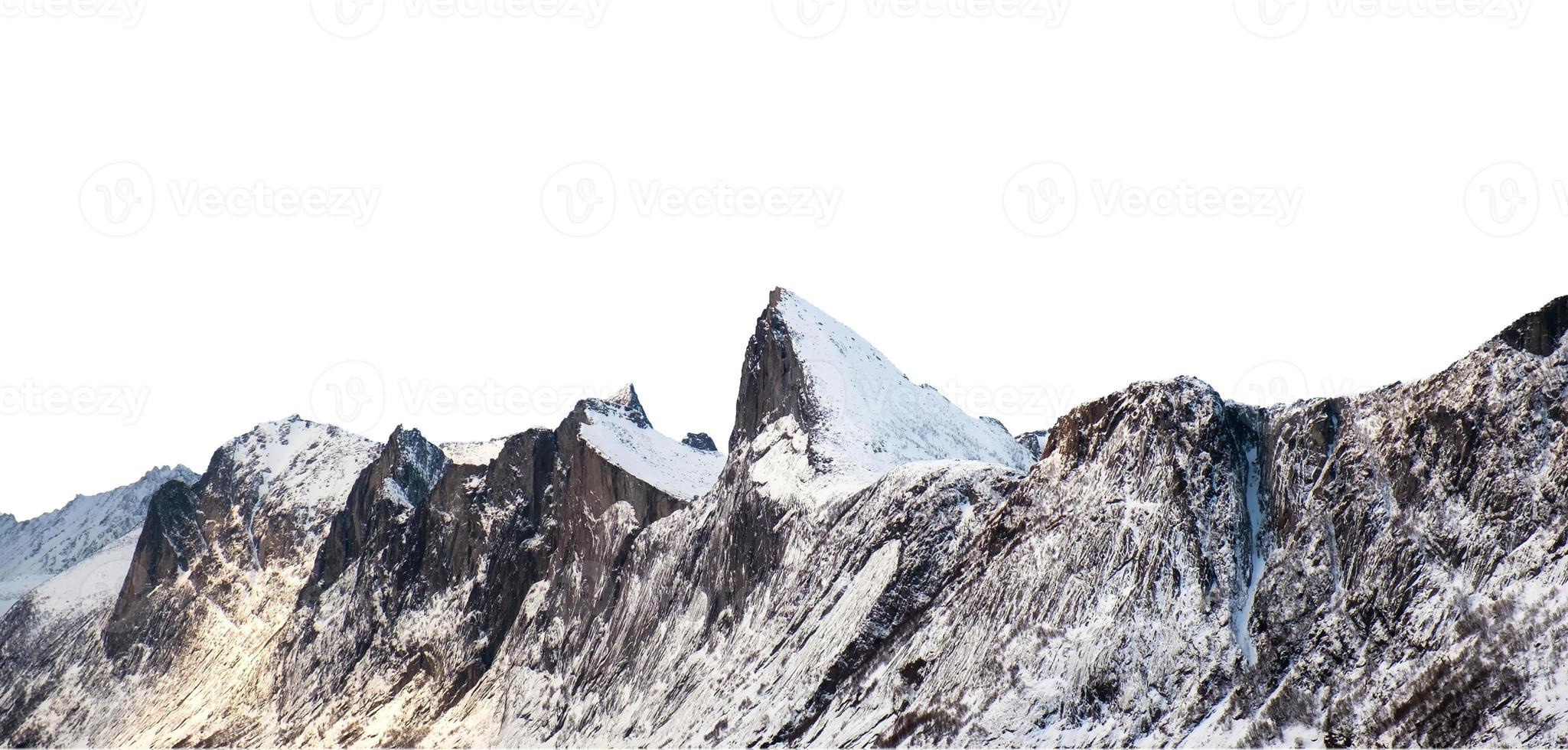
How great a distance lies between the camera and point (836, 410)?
160125 mm

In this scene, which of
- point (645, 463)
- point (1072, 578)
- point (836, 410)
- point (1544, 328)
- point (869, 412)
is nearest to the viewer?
point (1544, 328)

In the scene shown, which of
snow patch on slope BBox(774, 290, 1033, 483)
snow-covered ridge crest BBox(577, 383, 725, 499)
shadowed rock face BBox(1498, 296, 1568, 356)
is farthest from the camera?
snow-covered ridge crest BBox(577, 383, 725, 499)

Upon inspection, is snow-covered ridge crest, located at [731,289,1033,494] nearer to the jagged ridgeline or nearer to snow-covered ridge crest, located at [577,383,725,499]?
the jagged ridgeline

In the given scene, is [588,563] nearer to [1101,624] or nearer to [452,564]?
[452,564]

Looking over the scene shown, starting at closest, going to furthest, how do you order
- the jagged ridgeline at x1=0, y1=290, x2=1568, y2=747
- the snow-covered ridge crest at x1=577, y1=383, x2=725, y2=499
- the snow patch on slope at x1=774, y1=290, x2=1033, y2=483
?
the jagged ridgeline at x1=0, y1=290, x2=1568, y2=747
the snow patch on slope at x1=774, y1=290, x2=1033, y2=483
the snow-covered ridge crest at x1=577, y1=383, x2=725, y2=499

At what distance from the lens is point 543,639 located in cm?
17388

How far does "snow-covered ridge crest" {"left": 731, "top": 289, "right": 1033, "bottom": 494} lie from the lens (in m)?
155

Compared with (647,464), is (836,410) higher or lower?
higher

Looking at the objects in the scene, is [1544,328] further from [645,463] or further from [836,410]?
[645,463]

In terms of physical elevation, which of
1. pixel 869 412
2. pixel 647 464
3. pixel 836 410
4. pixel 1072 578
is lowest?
pixel 1072 578

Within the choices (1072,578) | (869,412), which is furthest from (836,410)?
(1072,578)

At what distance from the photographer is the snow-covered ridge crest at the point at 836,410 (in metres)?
155

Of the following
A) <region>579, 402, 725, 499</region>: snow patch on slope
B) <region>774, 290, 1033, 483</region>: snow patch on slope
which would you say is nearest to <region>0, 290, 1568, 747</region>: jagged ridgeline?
<region>774, 290, 1033, 483</region>: snow patch on slope

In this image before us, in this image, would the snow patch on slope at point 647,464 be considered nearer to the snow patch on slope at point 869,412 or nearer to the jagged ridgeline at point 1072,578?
the jagged ridgeline at point 1072,578
